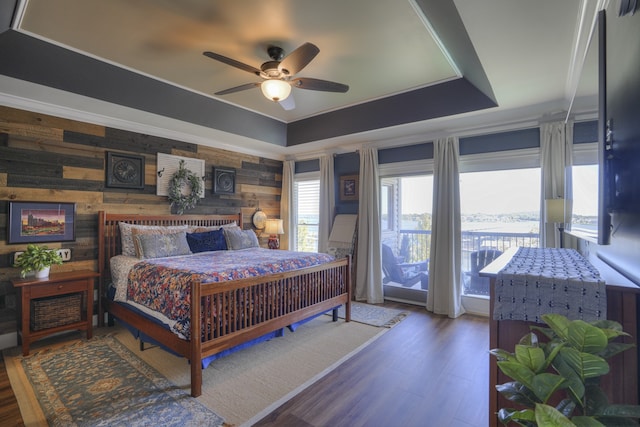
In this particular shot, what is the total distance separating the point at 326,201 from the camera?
18.1 ft

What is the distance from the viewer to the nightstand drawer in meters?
3.01

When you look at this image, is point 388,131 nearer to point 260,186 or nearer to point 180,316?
point 260,186

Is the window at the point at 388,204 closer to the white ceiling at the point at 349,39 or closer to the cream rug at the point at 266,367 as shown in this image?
the white ceiling at the point at 349,39

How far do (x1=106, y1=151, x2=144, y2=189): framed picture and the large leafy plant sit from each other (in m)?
4.47

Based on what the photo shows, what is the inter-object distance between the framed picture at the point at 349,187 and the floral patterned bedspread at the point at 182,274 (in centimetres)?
181

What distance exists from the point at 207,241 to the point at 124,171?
4.55ft

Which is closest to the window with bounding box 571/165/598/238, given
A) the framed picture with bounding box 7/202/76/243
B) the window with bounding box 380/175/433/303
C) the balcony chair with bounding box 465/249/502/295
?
the balcony chair with bounding box 465/249/502/295

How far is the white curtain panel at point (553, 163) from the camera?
11.4ft

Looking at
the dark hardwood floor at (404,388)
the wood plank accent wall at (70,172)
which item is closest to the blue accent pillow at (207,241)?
the wood plank accent wall at (70,172)

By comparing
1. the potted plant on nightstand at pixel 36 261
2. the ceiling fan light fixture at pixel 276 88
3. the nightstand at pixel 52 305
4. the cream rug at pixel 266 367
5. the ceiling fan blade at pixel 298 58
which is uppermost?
the ceiling fan blade at pixel 298 58

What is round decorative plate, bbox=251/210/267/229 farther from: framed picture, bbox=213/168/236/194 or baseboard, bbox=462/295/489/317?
baseboard, bbox=462/295/489/317

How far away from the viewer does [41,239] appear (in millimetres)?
3391

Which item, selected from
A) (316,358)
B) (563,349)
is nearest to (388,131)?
(316,358)

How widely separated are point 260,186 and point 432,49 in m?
3.83
